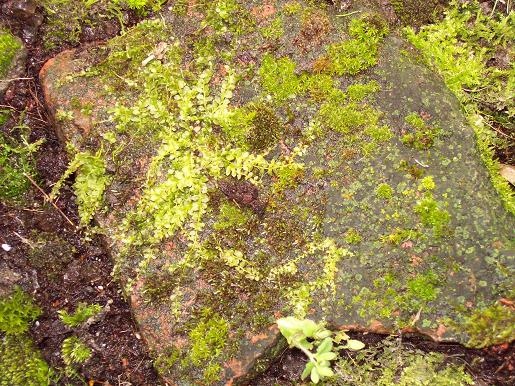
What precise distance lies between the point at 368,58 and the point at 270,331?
7.53 ft

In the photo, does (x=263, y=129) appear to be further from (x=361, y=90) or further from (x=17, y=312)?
(x=17, y=312)

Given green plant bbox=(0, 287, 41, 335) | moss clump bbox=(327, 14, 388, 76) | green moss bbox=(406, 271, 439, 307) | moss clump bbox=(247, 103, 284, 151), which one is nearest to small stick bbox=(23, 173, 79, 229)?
green plant bbox=(0, 287, 41, 335)

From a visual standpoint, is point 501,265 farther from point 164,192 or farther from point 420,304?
point 164,192

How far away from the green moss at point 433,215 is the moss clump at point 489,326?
0.63 m

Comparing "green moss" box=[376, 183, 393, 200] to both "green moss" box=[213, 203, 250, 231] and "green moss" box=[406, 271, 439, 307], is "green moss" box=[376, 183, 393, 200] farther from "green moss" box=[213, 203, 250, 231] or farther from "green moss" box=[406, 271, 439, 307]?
"green moss" box=[213, 203, 250, 231]

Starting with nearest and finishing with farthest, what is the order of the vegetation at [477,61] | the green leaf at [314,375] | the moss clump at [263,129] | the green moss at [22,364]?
the green leaf at [314,375] → the green moss at [22,364] → the moss clump at [263,129] → the vegetation at [477,61]

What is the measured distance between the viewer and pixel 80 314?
4035 mm

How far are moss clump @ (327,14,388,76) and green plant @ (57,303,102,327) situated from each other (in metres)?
2.75

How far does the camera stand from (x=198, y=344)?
374 centimetres

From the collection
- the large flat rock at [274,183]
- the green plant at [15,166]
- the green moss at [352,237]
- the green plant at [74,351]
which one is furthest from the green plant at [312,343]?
the green plant at [15,166]

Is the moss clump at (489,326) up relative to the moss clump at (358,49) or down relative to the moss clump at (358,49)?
down

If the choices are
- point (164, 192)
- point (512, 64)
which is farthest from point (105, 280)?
point (512, 64)

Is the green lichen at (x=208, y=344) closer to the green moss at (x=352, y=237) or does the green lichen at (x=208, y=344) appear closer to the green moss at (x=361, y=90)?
the green moss at (x=352, y=237)

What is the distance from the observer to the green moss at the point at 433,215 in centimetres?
373
